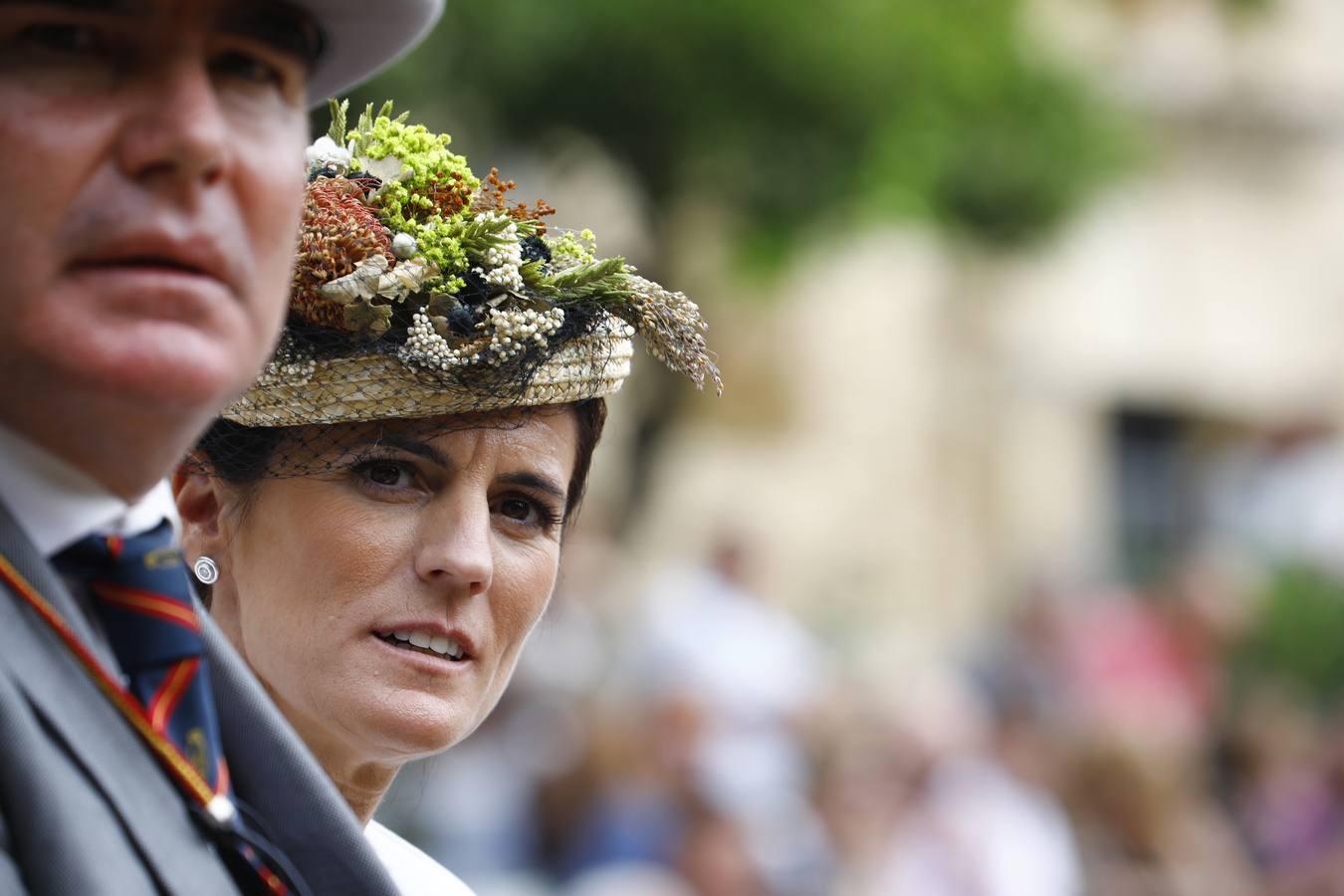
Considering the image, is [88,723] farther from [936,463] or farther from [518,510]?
[936,463]

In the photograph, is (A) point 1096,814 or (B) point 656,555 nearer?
(A) point 1096,814

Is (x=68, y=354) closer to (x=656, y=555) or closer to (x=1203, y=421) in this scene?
(x=656, y=555)

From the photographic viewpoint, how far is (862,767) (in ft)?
25.6

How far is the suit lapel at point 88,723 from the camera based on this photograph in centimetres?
161

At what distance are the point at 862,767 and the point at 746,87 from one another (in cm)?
356

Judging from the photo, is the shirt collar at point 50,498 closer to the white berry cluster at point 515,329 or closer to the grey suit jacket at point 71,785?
the grey suit jacket at point 71,785

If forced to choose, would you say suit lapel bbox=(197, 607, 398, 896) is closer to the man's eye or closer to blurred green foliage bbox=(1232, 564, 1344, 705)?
Result: the man's eye

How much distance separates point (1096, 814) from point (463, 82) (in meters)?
4.11

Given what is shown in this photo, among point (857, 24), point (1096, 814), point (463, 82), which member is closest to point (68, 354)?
point (1096, 814)

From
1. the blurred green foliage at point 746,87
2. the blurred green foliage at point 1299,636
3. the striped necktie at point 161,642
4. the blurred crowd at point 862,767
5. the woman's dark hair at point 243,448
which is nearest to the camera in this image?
the striped necktie at point 161,642

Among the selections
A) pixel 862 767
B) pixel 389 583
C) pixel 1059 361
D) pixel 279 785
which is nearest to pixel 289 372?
pixel 389 583

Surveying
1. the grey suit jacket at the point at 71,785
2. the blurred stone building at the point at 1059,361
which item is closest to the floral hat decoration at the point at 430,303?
the grey suit jacket at the point at 71,785

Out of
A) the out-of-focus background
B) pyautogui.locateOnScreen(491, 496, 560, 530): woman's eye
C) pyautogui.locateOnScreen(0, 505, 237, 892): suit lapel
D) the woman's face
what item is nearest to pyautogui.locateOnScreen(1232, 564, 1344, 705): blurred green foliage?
the out-of-focus background

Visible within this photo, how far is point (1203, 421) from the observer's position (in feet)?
61.0
